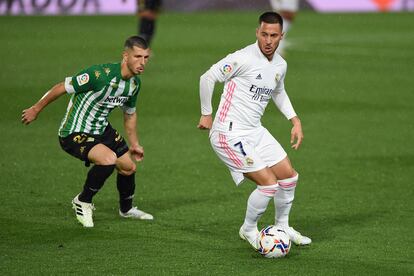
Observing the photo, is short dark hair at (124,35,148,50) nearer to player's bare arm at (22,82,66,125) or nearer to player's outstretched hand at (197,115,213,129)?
player's bare arm at (22,82,66,125)

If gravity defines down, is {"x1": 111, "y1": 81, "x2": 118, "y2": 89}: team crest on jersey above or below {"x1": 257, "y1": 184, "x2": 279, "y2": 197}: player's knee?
above

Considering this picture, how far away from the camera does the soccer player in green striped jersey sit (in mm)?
8789

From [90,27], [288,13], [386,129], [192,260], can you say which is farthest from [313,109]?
[90,27]

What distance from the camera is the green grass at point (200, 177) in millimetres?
7789

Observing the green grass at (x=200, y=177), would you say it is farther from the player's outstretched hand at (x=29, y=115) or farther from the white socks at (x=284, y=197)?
the player's outstretched hand at (x=29, y=115)

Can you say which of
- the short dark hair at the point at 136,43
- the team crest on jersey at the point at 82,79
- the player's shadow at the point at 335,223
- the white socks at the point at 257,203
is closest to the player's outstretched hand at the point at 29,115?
the team crest on jersey at the point at 82,79

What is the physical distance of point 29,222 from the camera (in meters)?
8.91

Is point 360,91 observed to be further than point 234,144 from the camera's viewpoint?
Yes

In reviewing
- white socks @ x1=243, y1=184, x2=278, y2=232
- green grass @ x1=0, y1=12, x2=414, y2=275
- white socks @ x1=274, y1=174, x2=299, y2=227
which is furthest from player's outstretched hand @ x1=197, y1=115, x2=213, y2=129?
green grass @ x1=0, y1=12, x2=414, y2=275

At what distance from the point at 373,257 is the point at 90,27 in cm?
2054

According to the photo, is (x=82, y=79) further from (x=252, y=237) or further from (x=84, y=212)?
(x=252, y=237)

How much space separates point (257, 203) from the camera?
8062 mm

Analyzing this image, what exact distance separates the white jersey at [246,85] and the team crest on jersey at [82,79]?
1247mm

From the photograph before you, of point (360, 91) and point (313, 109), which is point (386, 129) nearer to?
point (313, 109)
